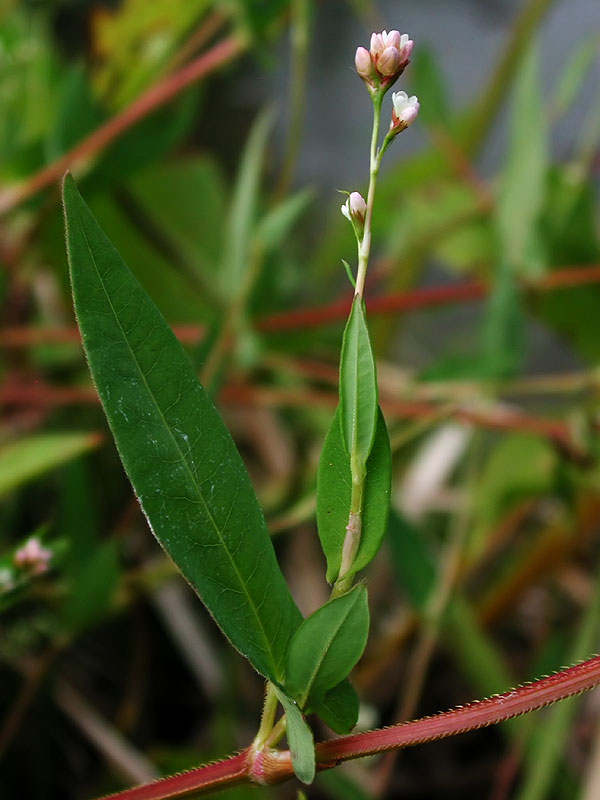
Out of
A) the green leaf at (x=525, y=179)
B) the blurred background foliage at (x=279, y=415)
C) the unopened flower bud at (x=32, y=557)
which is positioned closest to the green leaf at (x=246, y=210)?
the blurred background foliage at (x=279, y=415)

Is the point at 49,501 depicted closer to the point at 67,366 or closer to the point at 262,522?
the point at 67,366

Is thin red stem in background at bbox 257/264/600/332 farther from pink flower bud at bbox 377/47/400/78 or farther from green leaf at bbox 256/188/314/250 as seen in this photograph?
pink flower bud at bbox 377/47/400/78

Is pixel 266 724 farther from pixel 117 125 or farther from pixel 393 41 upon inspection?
pixel 117 125

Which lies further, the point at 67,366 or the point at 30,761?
the point at 67,366

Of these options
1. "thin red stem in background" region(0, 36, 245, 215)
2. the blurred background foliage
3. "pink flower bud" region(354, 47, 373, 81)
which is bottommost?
the blurred background foliage

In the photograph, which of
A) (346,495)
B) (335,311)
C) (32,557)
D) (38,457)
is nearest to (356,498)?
(346,495)

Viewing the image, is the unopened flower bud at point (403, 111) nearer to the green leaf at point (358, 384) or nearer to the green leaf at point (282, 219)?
the green leaf at point (358, 384)

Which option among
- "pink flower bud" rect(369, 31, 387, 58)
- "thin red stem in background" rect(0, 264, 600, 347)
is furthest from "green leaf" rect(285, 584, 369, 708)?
"thin red stem in background" rect(0, 264, 600, 347)

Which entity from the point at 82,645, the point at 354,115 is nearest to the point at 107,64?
the point at 354,115
